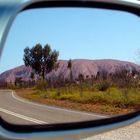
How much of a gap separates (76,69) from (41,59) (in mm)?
172

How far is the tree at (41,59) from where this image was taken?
66.4 inches

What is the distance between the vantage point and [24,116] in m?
1.76

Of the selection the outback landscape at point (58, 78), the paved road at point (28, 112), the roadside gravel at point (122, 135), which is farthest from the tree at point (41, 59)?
the roadside gravel at point (122, 135)

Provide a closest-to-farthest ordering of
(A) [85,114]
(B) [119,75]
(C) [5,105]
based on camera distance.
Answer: (C) [5,105] < (A) [85,114] < (B) [119,75]

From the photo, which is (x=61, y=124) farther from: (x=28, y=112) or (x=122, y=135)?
(x=122, y=135)

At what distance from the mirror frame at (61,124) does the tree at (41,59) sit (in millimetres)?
157

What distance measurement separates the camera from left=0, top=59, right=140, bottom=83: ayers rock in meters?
1.70

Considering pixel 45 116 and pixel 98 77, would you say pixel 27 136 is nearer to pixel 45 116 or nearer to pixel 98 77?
pixel 45 116

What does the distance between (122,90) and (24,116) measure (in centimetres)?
68

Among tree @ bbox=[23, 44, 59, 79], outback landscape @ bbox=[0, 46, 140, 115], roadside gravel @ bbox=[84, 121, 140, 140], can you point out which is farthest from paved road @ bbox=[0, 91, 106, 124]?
roadside gravel @ bbox=[84, 121, 140, 140]

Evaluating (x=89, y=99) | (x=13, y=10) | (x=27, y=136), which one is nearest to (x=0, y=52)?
(x=13, y=10)

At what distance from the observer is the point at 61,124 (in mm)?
1717

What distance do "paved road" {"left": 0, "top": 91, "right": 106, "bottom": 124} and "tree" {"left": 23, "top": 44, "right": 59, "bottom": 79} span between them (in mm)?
129

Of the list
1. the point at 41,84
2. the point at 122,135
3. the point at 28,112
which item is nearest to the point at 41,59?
the point at 41,84
